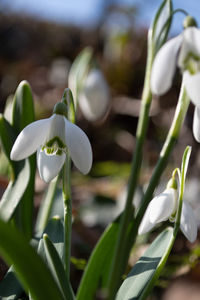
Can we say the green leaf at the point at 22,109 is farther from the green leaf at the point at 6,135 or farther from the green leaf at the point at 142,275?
the green leaf at the point at 142,275

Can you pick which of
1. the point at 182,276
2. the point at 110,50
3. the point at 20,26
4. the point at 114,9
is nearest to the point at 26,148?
the point at 182,276

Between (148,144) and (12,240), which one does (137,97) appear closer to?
(148,144)

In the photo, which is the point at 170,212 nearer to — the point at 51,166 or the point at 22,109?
the point at 51,166

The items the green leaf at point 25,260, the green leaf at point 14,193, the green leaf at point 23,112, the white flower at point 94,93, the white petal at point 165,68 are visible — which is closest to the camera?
the green leaf at point 25,260

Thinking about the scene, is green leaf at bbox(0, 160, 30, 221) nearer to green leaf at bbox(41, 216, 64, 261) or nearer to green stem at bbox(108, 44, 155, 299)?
green leaf at bbox(41, 216, 64, 261)

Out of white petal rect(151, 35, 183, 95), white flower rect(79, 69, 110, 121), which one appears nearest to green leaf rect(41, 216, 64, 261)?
white petal rect(151, 35, 183, 95)

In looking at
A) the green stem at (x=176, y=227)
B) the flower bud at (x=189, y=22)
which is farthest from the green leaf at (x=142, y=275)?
the flower bud at (x=189, y=22)

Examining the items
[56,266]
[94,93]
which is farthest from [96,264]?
[94,93]
